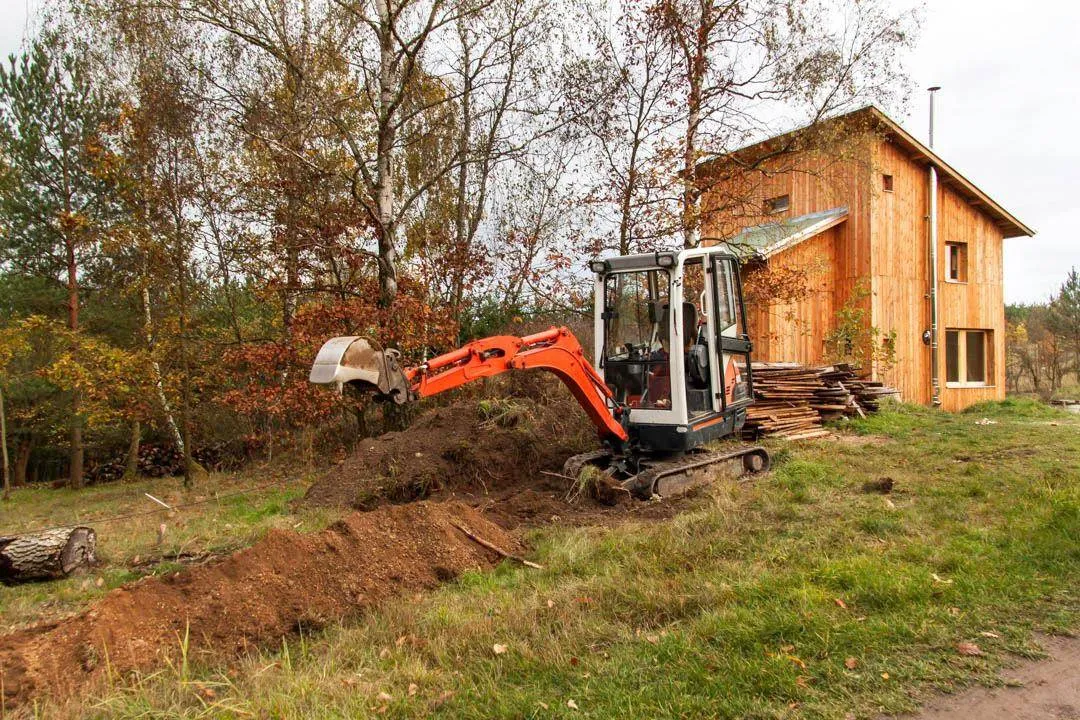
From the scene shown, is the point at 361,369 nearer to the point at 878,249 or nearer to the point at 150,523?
the point at 150,523

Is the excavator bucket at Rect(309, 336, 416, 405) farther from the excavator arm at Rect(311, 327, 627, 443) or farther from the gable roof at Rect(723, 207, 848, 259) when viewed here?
the gable roof at Rect(723, 207, 848, 259)

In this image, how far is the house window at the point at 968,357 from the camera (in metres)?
20.4

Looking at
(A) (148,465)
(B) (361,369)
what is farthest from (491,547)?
(A) (148,465)

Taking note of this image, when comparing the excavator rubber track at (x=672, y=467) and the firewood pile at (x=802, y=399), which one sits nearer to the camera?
the excavator rubber track at (x=672, y=467)

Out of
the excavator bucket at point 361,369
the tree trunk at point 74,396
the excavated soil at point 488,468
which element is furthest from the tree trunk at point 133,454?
the excavator bucket at point 361,369

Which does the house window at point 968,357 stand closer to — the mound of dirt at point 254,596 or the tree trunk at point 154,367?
the mound of dirt at point 254,596

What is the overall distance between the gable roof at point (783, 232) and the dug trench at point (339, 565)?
24.5ft

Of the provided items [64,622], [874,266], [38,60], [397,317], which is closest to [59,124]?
[38,60]

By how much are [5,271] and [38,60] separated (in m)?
5.63

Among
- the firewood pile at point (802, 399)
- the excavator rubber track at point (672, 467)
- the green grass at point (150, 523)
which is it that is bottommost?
the green grass at point (150, 523)

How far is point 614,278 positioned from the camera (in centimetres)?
839

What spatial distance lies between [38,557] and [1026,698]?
7.12 metres

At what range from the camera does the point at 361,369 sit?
5168 mm

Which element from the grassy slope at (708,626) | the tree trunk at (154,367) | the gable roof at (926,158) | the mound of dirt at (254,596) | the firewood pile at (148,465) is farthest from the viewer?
the firewood pile at (148,465)
